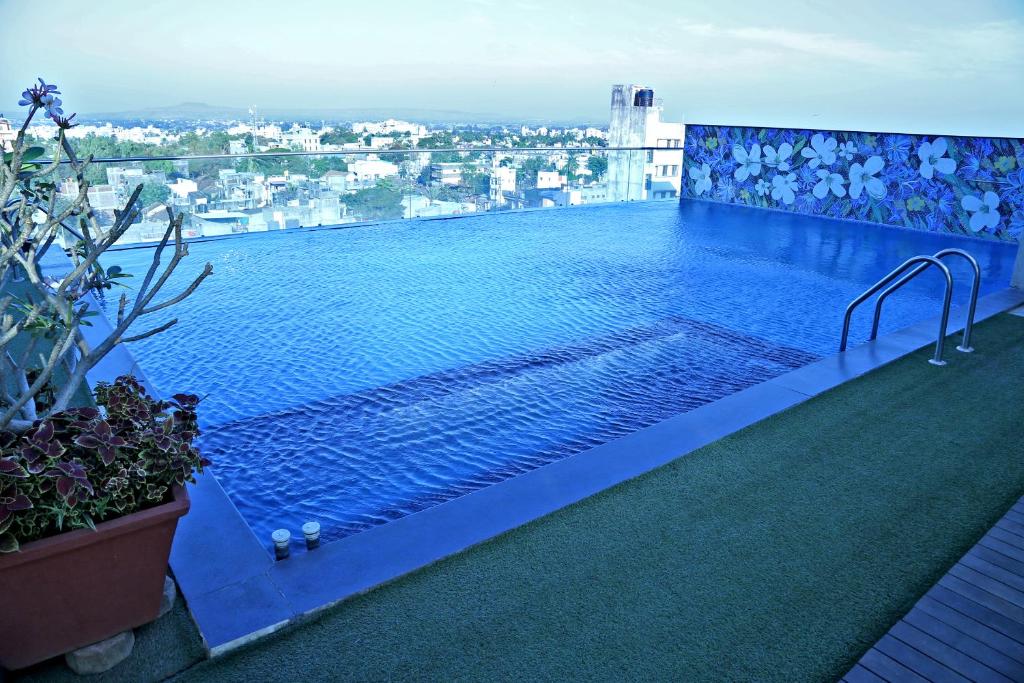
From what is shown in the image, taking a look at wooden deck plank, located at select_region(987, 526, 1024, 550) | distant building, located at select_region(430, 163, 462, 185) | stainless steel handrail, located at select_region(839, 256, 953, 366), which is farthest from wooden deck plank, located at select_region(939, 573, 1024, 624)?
distant building, located at select_region(430, 163, 462, 185)

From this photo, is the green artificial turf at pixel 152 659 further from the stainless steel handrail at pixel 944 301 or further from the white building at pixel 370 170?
the white building at pixel 370 170

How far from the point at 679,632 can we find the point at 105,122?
8.67m

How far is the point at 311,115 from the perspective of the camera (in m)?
12.6

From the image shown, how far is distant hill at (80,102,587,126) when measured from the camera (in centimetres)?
1030

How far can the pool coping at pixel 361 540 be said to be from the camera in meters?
1.93

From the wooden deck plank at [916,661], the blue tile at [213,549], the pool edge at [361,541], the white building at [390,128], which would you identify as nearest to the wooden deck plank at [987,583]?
the wooden deck plank at [916,661]

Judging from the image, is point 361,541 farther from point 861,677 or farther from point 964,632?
point 964,632

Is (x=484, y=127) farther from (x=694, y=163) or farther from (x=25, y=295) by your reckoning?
(x=25, y=295)

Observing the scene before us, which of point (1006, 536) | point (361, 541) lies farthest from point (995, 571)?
point (361, 541)

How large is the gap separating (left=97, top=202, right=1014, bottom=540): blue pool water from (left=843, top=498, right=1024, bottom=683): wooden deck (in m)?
1.59

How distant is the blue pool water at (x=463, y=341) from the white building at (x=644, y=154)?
9.82ft

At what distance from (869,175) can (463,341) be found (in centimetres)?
728

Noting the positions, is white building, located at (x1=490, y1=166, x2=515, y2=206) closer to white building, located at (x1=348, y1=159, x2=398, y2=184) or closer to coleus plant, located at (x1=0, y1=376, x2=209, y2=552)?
white building, located at (x1=348, y1=159, x2=398, y2=184)

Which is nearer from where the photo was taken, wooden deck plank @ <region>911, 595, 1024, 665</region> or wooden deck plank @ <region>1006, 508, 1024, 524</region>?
wooden deck plank @ <region>911, 595, 1024, 665</region>
